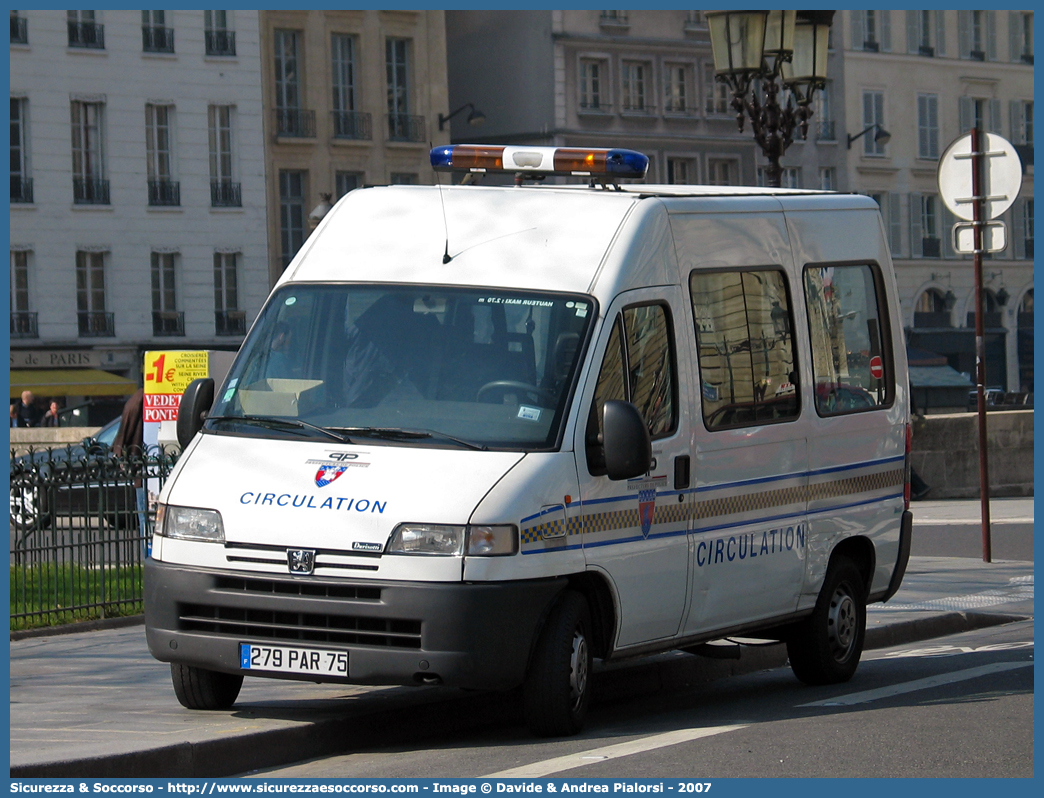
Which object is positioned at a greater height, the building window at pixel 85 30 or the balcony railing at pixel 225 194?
the building window at pixel 85 30

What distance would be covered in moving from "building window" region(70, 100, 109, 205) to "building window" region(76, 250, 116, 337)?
5.42 feet

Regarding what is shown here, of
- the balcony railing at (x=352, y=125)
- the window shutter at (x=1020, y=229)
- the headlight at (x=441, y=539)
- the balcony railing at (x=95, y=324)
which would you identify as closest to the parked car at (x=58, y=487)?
the headlight at (x=441, y=539)

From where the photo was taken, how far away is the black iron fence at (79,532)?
12.2m

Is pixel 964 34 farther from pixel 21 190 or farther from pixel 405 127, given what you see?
pixel 21 190

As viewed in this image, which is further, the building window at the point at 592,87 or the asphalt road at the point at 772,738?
the building window at the point at 592,87

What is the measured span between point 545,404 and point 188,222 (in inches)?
1877

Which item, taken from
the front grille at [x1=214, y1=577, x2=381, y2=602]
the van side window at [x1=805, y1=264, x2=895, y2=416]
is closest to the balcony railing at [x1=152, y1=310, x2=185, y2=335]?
the van side window at [x1=805, y1=264, x2=895, y2=416]

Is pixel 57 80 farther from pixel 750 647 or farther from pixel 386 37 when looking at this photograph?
pixel 750 647

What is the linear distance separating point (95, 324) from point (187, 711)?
45.8 m

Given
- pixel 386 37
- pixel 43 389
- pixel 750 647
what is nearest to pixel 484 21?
pixel 386 37

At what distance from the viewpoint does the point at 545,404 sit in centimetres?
844

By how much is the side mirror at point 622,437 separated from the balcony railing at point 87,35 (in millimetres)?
47619

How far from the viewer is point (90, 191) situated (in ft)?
175

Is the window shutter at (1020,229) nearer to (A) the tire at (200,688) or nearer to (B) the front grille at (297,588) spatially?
(A) the tire at (200,688)
